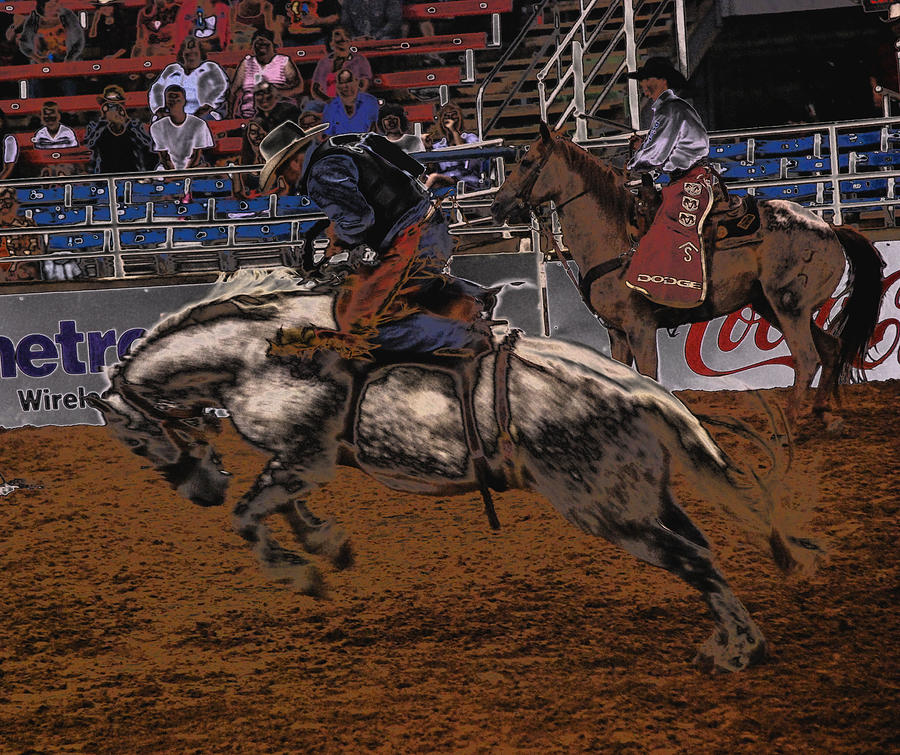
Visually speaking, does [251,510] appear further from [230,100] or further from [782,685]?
[230,100]

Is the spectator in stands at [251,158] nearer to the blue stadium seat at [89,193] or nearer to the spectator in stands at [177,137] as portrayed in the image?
→ the spectator in stands at [177,137]

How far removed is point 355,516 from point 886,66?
303 inches

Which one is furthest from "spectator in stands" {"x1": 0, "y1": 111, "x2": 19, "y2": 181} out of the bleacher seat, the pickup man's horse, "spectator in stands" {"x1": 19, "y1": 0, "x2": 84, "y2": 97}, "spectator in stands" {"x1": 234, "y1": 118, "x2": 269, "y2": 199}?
the bleacher seat

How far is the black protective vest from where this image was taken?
418 cm

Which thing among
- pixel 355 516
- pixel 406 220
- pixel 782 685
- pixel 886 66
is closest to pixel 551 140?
pixel 406 220

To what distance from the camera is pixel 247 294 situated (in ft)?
14.5

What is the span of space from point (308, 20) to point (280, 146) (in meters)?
6.86

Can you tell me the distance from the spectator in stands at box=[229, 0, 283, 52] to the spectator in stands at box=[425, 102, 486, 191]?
3.41 metres

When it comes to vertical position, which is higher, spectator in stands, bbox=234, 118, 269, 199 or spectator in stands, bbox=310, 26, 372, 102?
spectator in stands, bbox=310, 26, 372, 102

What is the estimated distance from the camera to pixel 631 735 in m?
3.64

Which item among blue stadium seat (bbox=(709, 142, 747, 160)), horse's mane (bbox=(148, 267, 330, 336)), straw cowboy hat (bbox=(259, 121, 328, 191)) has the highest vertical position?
blue stadium seat (bbox=(709, 142, 747, 160))

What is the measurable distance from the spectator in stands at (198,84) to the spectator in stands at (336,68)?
105 centimetres

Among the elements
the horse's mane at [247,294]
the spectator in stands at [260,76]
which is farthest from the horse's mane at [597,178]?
the spectator in stands at [260,76]

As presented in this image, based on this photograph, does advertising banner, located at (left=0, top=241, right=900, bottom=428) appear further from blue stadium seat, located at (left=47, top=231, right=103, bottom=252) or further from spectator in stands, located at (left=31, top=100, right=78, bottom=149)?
spectator in stands, located at (left=31, top=100, right=78, bottom=149)
